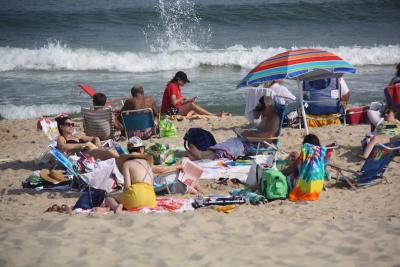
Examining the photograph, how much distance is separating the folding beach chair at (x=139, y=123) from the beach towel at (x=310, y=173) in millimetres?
3472

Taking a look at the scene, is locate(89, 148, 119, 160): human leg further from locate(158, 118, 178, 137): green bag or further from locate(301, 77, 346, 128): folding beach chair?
locate(301, 77, 346, 128): folding beach chair

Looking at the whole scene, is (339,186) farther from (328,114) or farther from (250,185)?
(328,114)

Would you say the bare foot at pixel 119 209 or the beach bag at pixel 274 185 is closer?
the bare foot at pixel 119 209

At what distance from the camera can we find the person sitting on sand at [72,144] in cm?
845

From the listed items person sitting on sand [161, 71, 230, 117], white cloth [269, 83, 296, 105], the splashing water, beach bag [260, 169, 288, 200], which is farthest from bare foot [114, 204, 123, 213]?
the splashing water

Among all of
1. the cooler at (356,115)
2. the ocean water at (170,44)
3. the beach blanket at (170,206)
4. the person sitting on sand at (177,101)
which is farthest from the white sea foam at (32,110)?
the beach blanket at (170,206)

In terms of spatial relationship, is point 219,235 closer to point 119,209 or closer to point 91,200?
point 119,209

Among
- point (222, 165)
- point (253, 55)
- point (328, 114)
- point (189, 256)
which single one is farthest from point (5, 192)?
point (253, 55)

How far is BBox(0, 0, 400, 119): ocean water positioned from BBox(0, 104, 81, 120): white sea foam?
0.07ft

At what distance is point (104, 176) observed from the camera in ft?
24.8

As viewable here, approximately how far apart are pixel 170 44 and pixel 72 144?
14186 mm

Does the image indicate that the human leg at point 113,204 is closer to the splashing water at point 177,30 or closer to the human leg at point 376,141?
the human leg at point 376,141

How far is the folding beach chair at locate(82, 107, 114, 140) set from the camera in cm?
959

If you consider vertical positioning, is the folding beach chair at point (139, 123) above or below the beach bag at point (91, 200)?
above
